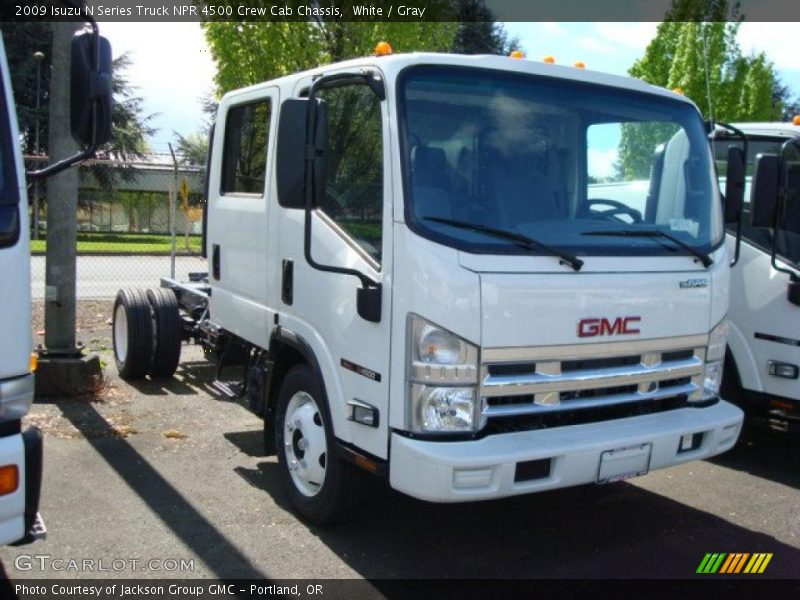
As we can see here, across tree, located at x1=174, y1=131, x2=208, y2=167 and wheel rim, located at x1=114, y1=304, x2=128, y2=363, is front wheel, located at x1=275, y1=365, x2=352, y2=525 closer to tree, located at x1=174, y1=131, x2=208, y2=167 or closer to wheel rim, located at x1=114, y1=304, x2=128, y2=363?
wheel rim, located at x1=114, y1=304, x2=128, y2=363

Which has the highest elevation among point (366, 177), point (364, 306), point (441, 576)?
point (366, 177)

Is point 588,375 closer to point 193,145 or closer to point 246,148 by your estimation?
point 246,148

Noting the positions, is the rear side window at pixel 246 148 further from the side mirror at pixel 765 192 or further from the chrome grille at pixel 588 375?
the side mirror at pixel 765 192

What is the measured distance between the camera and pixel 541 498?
5398 mm

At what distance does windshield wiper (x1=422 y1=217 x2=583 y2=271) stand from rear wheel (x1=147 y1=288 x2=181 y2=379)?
4723 mm

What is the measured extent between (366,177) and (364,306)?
2.32 feet

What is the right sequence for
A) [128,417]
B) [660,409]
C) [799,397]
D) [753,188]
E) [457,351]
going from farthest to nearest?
1. [128,417]
2. [799,397]
3. [753,188]
4. [660,409]
5. [457,351]

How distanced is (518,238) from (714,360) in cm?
161

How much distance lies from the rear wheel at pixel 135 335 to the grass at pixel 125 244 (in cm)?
1308

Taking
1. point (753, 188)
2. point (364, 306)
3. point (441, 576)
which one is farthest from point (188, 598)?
point (753, 188)

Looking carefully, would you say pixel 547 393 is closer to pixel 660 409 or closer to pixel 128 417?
pixel 660 409

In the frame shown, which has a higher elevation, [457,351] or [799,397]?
[457,351]

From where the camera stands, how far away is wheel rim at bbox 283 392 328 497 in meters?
4.62
